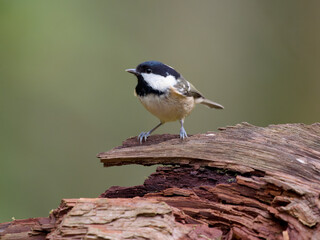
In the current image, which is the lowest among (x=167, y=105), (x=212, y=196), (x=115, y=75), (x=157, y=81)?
(x=212, y=196)

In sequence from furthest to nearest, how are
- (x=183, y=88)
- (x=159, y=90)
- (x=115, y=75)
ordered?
1. (x=115, y=75)
2. (x=183, y=88)
3. (x=159, y=90)

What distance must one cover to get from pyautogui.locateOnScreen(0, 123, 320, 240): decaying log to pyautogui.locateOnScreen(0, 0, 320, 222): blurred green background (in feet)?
6.08

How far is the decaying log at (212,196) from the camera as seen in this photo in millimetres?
1441

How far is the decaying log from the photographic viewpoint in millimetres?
1441

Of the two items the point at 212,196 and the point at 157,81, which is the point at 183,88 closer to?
the point at 157,81

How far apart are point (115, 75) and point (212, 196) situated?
2.65m

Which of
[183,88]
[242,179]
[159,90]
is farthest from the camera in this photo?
[183,88]

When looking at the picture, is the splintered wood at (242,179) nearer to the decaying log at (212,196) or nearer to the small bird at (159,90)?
the decaying log at (212,196)

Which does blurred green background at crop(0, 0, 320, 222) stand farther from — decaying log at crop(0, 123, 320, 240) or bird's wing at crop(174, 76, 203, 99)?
decaying log at crop(0, 123, 320, 240)

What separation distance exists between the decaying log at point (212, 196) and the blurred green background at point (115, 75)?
1.85 meters

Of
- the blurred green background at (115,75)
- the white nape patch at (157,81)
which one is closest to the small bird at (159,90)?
the white nape patch at (157,81)

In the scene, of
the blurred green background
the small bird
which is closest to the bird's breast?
the small bird

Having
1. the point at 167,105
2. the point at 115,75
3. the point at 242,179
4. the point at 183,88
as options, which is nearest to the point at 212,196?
the point at 242,179

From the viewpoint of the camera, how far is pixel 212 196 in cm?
170
